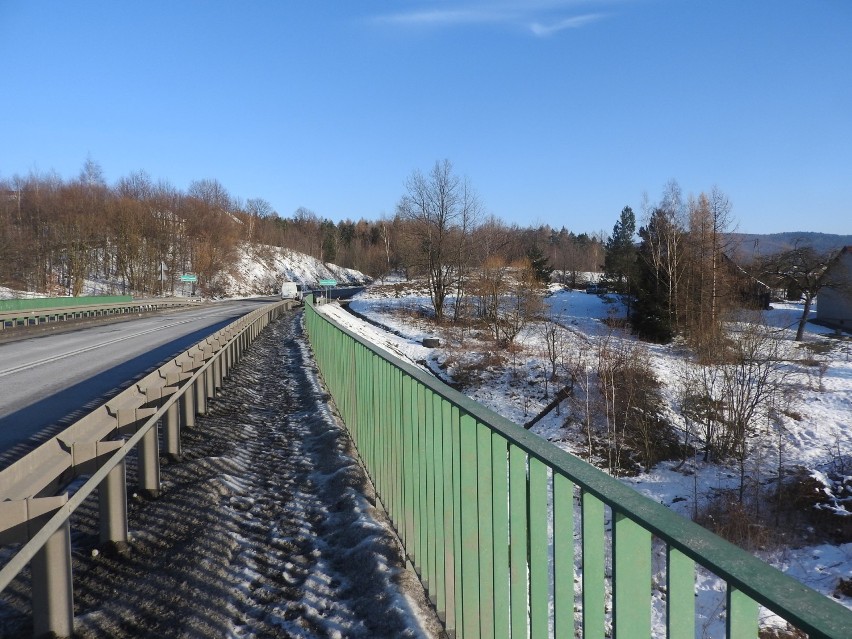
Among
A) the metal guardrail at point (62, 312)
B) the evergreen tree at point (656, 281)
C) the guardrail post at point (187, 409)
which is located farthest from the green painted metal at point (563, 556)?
the evergreen tree at point (656, 281)

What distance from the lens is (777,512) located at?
17.8 meters

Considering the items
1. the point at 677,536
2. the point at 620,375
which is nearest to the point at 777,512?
the point at 620,375

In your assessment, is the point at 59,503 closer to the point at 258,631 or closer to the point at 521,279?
the point at 258,631

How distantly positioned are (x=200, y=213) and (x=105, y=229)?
1790 centimetres

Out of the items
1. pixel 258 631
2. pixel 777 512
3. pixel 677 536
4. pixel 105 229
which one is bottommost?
pixel 777 512

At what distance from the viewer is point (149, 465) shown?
5734 mm

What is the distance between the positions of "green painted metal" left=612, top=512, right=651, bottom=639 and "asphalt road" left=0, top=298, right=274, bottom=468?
598 centimetres

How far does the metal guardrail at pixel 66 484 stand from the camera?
2908mm

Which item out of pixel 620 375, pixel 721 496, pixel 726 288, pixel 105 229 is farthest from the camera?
pixel 105 229

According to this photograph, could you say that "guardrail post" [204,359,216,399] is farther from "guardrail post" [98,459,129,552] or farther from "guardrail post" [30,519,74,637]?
"guardrail post" [30,519,74,637]

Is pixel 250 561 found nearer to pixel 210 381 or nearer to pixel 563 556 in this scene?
pixel 563 556

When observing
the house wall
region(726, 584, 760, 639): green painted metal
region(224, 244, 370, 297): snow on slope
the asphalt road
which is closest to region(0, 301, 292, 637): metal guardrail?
the asphalt road

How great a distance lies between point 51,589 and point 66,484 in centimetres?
125

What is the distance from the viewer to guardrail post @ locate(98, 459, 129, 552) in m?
4.43
